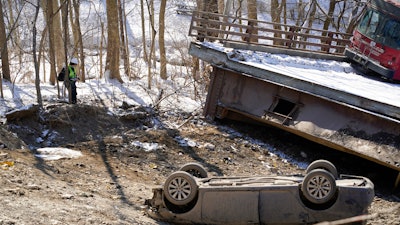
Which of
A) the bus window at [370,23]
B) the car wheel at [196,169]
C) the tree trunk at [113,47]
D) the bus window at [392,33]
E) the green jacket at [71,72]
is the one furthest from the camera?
the tree trunk at [113,47]

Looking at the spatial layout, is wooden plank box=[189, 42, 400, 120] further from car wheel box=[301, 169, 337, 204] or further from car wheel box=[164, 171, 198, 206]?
car wheel box=[164, 171, 198, 206]

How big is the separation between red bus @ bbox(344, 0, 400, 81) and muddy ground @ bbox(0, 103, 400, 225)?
4.55 metres

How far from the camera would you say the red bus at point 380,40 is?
16344 millimetres

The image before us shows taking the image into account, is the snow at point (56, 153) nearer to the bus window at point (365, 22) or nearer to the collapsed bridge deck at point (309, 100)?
the collapsed bridge deck at point (309, 100)

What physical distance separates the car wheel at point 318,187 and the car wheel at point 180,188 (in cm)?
174

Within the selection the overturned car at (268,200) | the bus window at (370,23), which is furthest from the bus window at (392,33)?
the overturned car at (268,200)

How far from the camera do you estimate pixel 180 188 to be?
7660 mm

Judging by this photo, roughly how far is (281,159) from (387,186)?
2716mm

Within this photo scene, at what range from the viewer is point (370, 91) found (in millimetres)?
13750

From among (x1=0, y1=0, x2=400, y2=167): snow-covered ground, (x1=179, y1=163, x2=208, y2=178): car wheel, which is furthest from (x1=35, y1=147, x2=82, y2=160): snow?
(x1=179, y1=163, x2=208, y2=178): car wheel

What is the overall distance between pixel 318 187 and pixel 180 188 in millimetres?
2158

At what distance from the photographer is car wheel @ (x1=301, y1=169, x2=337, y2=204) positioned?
24.8 feet

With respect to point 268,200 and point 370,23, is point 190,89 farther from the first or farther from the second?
point 268,200

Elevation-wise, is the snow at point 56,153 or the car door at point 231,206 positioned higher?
the car door at point 231,206
